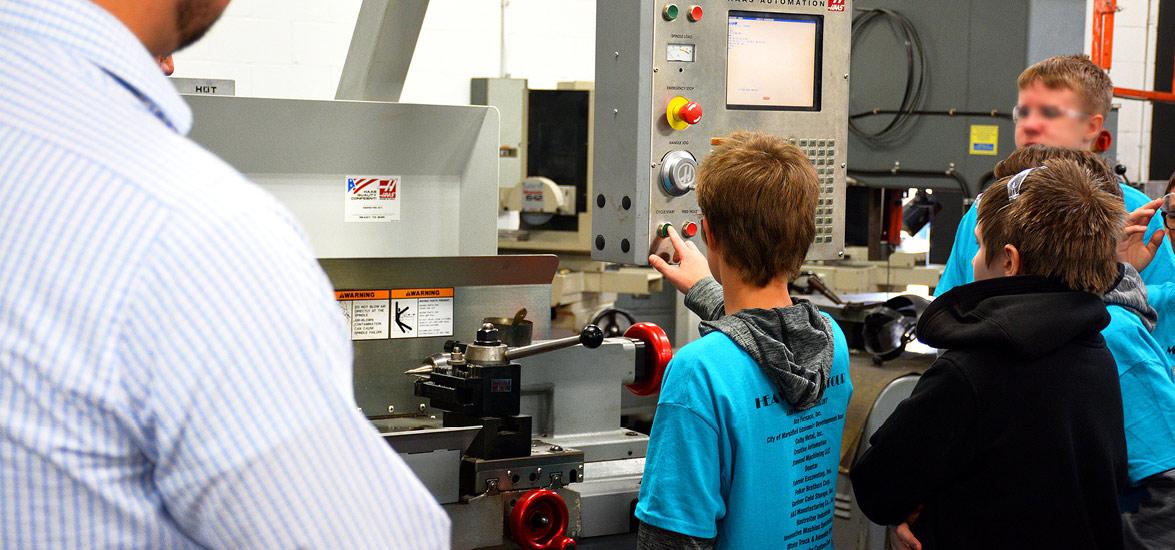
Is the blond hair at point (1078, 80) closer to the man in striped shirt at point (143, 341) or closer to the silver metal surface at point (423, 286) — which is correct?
the silver metal surface at point (423, 286)

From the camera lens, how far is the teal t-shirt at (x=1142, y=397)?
1533 millimetres

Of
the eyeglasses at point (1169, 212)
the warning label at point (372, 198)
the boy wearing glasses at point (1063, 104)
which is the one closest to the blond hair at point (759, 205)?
the warning label at point (372, 198)

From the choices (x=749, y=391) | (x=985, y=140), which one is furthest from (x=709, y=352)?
(x=985, y=140)

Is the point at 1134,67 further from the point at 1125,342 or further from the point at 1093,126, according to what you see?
the point at 1125,342

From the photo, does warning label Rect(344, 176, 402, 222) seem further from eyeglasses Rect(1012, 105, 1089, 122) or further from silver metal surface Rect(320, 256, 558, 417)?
eyeglasses Rect(1012, 105, 1089, 122)

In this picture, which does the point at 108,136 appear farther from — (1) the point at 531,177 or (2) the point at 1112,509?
(1) the point at 531,177

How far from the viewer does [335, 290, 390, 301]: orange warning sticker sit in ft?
5.03

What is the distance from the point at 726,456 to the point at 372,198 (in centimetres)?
77

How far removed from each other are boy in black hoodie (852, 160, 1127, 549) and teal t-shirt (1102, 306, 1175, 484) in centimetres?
14

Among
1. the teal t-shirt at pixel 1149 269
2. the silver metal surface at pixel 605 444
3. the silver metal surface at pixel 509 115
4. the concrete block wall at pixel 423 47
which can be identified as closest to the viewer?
the silver metal surface at pixel 605 444

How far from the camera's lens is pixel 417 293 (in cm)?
157

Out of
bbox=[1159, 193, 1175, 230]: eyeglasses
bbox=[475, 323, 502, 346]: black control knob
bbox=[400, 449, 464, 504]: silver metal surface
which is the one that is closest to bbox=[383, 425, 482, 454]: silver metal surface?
bbox=[400, 449, 464, 504]: silver metal surface

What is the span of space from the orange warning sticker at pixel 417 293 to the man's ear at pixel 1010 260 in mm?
737

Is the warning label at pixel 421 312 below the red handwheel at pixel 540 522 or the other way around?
the other way around
